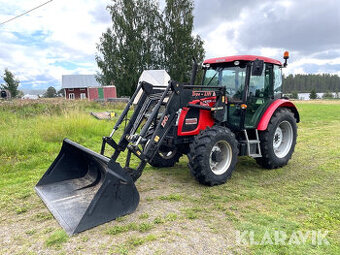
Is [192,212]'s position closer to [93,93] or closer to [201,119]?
[201,119]

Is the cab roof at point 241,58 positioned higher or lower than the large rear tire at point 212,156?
higher

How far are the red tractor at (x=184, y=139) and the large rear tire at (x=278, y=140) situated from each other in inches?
0.7

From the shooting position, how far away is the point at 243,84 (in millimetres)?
5020

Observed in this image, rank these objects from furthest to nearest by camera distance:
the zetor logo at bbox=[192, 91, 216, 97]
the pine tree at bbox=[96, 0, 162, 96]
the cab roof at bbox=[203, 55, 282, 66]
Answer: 1. the pine tree at bbox=[96, 0, 162, 96]
2. the cab roof at bbox=[203, 55, 282, 66]
3. the zetor logo at bbox=[192, 91, 216, 97]

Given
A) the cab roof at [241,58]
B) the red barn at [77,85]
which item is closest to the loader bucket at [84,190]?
the cab roof at [241,58]

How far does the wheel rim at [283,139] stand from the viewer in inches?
222

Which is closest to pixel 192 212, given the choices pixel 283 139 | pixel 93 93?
pixel 283 139

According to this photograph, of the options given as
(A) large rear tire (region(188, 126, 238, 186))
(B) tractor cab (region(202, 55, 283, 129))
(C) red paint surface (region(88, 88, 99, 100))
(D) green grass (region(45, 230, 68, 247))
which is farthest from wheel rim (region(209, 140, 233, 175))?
(C) red paint surface (region(88, 88, 99, 100))

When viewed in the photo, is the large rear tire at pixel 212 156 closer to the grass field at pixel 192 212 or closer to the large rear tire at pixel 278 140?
the grass field at pixel 192 212

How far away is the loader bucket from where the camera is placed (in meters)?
3.09

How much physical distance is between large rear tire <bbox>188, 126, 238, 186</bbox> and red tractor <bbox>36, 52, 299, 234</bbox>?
0.6 inches

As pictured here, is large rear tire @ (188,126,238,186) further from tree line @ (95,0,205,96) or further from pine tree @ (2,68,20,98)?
pine tree @ (2,68,20,98)

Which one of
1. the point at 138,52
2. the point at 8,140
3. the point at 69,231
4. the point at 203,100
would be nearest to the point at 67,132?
the point at 8,140

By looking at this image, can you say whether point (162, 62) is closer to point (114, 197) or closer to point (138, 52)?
point (138, 52)
